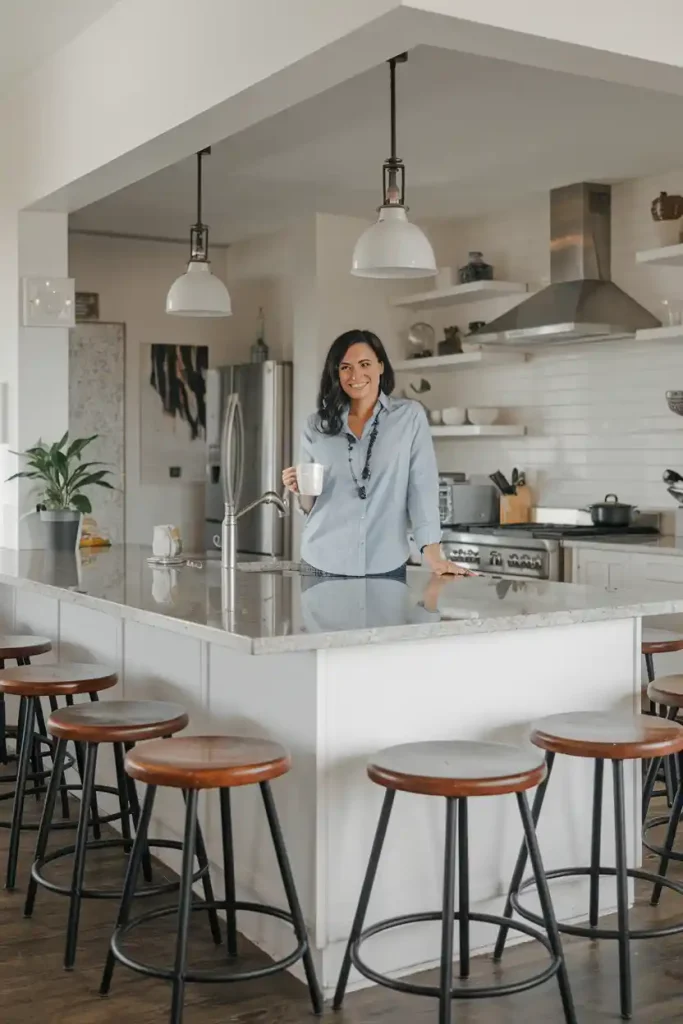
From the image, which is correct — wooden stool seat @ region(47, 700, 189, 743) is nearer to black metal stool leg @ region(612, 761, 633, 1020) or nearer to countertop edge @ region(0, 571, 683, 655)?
countertop edge @ region(0, 571, 683, 655)

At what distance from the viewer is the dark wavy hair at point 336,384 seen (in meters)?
3.88

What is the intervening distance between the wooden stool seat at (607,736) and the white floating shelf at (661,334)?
3.42 metres

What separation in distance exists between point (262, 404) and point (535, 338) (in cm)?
208

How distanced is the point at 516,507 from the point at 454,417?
697 mm

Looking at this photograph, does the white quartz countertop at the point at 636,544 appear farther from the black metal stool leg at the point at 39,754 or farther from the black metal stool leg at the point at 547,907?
the black metal stool leg at the point at 547,907

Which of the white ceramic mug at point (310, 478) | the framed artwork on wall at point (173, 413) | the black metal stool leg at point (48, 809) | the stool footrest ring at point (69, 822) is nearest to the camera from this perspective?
the black metal stool leg at point (48, 809)

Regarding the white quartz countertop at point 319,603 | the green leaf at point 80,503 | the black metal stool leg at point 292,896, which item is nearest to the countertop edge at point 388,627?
the white quartz countertop at point 319,603

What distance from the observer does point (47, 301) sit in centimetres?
557

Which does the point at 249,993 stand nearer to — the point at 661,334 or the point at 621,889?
the point at 621,889

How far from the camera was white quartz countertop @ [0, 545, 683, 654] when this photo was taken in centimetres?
268

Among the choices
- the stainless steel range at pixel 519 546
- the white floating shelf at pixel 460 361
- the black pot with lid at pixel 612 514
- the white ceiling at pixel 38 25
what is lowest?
the stainless steel range at pixel 519 546

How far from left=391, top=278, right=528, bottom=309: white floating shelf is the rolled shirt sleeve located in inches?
133

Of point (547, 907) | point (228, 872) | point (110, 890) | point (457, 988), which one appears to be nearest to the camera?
point (547, 907)

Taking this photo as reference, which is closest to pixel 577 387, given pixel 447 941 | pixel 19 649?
pixel 19 649
